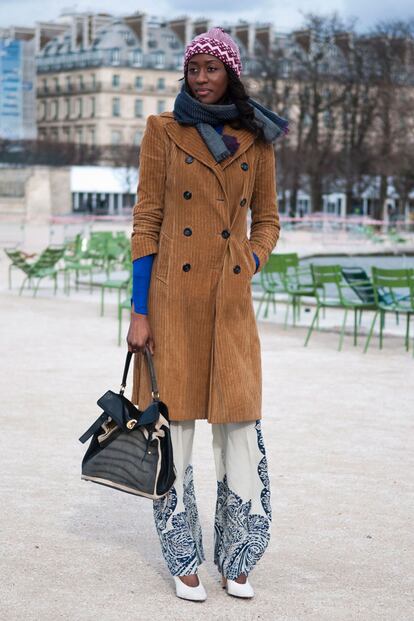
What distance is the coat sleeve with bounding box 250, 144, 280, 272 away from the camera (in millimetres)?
→ 4742

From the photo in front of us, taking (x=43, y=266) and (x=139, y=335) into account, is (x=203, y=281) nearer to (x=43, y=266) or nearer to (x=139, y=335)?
(x=139, y=335)

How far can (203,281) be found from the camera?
459 cm

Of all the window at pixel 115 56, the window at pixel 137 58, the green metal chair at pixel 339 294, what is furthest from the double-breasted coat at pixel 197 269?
the window at pixel 137 58

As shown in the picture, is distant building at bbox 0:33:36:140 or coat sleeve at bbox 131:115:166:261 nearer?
coat sleeve at bbox 131:115:166:261

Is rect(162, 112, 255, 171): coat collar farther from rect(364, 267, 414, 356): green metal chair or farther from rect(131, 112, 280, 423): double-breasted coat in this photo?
rect(364, 267, 414, 356): green metal chair

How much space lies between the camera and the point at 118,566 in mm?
5051

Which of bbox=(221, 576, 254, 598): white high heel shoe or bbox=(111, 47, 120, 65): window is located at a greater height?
bbox=(111, 47, 120, 65): window

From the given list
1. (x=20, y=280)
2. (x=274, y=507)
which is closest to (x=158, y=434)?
(x=274, y=507)

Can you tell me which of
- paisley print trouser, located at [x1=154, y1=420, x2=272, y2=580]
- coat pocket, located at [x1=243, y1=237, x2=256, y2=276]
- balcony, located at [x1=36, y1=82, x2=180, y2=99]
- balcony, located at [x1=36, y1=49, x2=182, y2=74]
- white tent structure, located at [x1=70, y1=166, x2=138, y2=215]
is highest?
balcony, located at [x1=36, y1=49, x2=182, y2=74]

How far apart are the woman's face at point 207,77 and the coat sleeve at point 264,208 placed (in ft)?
0.89

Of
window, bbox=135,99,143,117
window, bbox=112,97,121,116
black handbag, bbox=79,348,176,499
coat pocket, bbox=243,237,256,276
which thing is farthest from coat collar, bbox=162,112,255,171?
window, bbox=135,99,143,117

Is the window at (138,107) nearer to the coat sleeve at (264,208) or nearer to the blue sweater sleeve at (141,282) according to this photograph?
the coat sleeve at (264,208)

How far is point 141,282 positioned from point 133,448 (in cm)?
54

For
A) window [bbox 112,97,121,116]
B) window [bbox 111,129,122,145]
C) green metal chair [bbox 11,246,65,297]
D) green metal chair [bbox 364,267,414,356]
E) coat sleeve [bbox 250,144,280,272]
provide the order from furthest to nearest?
window [bbox 112,97,121,116] < window [bbox 111,129,122,145] < green metal chair [bbox 11,246,65,297] < green metal chair [bbox 364,267,414,356] < coat sleeve [bbox 250,144,280,272]
